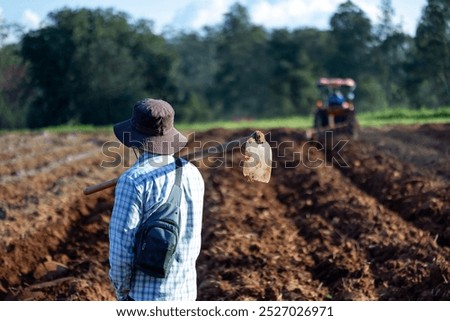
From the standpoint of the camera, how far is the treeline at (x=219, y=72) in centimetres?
2303

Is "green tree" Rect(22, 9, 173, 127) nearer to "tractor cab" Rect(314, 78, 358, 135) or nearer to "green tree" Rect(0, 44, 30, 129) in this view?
"green tree" Rect(0, 44, 30, 129)

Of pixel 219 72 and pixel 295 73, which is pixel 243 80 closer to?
pixel 219 72

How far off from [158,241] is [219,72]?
4849 centimetres

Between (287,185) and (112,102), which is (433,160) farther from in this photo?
(112,102)

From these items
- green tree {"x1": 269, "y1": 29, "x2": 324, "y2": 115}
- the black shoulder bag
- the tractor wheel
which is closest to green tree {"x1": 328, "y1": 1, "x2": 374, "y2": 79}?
green tree {"x1": 269, "y1": 29, "x2": 324, "y2": 115}

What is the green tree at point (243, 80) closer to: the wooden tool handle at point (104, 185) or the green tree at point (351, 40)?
the green tree at point (351, 40)

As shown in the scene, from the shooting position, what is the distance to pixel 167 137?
3.91 metres

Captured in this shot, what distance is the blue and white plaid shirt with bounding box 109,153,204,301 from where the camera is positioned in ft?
12.2

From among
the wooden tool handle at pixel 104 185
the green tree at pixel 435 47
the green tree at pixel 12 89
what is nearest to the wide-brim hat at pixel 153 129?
the wooden tool handle at pixel 104 185

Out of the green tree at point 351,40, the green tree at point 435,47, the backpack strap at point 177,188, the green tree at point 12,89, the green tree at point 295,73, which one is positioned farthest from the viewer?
the green tree at point 295,73

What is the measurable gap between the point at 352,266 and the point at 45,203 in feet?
18.7

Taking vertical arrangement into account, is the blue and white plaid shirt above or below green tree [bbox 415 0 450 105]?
below

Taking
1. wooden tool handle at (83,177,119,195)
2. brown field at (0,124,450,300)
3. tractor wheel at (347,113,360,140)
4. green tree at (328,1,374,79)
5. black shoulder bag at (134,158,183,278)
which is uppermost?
green tree at (328,1,374,79)
